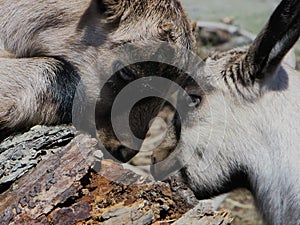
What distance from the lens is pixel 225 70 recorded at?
4305mm

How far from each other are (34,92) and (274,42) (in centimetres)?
154

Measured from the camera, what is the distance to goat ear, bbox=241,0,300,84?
3602 millimetres

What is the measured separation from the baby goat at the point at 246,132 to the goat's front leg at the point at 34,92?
0.81m

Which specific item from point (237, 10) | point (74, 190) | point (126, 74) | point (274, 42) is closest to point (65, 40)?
point (126, 74)

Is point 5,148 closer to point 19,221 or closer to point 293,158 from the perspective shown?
point 19,221

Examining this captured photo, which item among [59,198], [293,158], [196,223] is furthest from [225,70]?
[59,198]

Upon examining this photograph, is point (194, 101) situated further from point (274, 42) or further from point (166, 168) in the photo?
point (274, 42)

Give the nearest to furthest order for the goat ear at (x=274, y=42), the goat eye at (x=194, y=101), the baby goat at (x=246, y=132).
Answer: the goat ear at (x=274, y=42) → the baby goat at (x=246, y=132) → the goat eye at (x=194, y=101)

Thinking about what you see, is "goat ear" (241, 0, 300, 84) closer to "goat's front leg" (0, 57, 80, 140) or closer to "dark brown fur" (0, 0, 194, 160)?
"dark brown fur" (0, 0, 194, 160)

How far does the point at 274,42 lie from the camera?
3740mm

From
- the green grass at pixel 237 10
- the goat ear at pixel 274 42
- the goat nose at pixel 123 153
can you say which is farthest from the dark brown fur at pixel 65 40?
the green grass at pixel 237 10

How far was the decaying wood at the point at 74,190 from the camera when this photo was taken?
330cm

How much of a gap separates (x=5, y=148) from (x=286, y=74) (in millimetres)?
1926

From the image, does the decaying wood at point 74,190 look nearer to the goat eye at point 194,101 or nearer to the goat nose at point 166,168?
the goat nose at point 166,168
